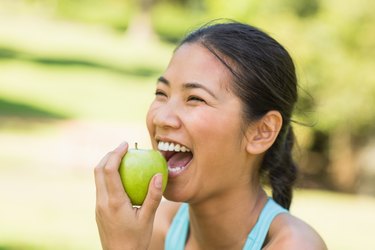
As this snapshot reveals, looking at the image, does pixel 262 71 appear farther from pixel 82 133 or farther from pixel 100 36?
pixel 100 36

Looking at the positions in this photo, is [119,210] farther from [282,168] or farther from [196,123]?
[282,168]

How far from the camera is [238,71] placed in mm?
3387

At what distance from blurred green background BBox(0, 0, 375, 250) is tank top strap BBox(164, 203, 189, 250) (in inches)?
28.7

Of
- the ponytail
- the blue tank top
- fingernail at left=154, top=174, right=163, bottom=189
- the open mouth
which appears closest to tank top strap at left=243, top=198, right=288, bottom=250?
the blue tank top

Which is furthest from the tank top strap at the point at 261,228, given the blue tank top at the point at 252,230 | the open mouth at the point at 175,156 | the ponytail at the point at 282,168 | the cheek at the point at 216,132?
the open mouth at the point at 175,156

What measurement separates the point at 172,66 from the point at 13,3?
128ft

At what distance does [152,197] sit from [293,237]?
0.62 m

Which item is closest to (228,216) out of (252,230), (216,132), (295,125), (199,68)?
(252,230)

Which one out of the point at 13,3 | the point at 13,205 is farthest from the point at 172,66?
the point at 13,3

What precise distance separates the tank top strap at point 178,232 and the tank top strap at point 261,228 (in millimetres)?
413

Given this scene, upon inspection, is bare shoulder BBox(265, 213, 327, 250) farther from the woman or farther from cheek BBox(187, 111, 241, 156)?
cheek BBox(187, 111, 241, 156)

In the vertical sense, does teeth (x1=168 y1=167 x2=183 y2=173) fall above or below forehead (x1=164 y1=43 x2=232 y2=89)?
below

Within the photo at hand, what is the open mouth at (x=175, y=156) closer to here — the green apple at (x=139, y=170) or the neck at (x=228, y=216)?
the green apple at (x=139, y=170)

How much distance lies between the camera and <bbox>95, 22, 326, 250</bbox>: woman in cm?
324
